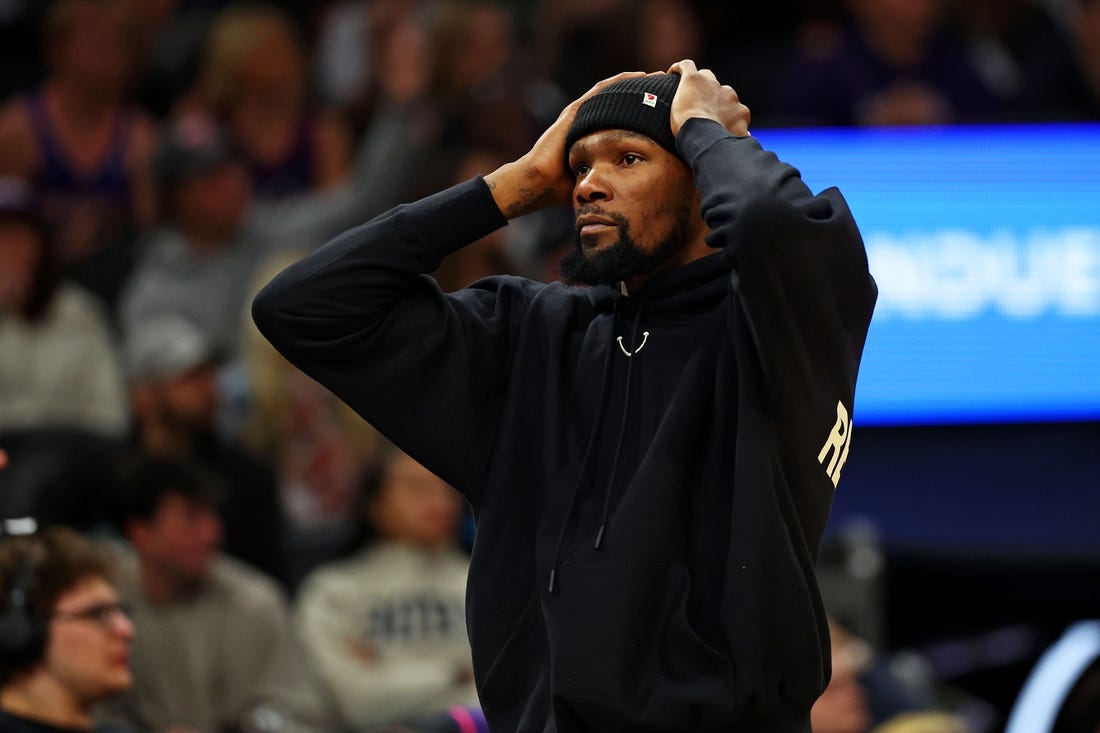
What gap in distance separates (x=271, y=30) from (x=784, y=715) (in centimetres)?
511

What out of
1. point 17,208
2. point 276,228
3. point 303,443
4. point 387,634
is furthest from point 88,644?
point 276,228

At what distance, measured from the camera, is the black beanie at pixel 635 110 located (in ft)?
9.71

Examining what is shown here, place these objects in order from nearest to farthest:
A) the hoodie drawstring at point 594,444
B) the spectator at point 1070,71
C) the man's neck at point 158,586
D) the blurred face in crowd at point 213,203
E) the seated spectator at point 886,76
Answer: the hoodie drawstring at point 594,444 < the man's neck at point 158,586 < the blurred face in crowd at point 213,203 < the seated spectator at point 886,76 < the spectator at point 1070,71

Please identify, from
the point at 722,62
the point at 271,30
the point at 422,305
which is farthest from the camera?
the point at 722,62

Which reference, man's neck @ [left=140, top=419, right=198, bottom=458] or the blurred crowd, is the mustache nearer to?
the blurred crowd

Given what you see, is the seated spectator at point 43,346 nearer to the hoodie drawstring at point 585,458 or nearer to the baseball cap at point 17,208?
the baseball cap at point 17,208

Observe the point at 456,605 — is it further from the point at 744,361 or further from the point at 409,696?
the point at 744,361

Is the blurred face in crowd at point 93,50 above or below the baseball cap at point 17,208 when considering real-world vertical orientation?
above

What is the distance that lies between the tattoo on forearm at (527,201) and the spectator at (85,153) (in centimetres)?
426

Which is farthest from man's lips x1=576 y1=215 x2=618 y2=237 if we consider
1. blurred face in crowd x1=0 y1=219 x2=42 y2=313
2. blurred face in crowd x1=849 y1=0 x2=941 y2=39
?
blurred face in crowd x1=849 y1=0 x2=941 y2=39

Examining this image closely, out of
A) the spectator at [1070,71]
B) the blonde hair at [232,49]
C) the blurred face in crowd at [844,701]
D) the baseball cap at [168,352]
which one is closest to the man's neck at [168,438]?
the baseball cap at [168,352]

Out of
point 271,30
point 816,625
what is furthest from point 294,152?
point 816,625

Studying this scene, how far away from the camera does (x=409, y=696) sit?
5773 millimetres

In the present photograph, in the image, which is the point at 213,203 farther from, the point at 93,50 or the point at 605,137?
the point at 605,137
